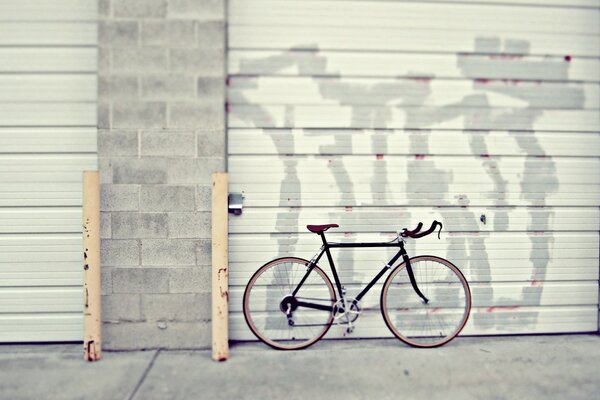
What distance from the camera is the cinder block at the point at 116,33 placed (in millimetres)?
3854

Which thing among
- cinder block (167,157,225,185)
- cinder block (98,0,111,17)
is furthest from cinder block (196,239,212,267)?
cinder block (98,0,111,17)

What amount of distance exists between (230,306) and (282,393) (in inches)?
44.8

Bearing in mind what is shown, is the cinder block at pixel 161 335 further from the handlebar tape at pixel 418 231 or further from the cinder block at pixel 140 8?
the cinder block at pixel 140 8

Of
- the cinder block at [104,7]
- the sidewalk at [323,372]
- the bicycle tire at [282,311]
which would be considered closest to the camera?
the sidewalk at [323,372]

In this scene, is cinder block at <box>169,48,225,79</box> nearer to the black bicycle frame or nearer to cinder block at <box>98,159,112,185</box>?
cinder block at <box>98,159,112,185</box>

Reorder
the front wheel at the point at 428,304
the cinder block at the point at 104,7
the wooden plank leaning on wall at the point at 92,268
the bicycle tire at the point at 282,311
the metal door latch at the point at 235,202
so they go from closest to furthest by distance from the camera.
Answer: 1. the wooden plank leaning on wall at the point at 92,268
2. the cinder block at the point at 104,7
3. the bicycle tire at the point at 282,311
4. the metal door latch at the point at 235,202
5. the front wheel at the point at 428,304

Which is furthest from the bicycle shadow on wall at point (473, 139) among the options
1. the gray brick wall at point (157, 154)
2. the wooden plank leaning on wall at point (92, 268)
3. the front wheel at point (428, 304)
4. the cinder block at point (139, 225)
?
the wooden plank leaning on wall at point (92, 268)

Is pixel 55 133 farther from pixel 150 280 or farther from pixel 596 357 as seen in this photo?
pixel 596 357

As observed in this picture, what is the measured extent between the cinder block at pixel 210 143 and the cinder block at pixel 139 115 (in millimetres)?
338

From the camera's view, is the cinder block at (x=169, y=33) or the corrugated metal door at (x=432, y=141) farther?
the corrugated metal door at (x=432, y=141)

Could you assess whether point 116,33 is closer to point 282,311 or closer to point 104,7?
point 104,7

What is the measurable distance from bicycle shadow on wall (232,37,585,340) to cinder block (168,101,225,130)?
241mm

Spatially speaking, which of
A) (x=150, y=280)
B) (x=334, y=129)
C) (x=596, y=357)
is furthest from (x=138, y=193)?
(x=596, y=357)

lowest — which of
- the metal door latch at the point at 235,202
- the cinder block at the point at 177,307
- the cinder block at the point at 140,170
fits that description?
the cinder block at the point at 177,307
